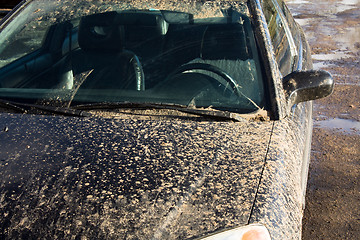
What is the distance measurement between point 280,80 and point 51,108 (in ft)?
4.02

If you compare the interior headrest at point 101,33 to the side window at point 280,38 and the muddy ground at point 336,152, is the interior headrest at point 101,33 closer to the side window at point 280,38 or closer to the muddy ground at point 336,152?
the side window at point 280,38

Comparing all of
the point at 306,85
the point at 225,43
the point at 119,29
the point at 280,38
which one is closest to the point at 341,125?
the point at 280,38

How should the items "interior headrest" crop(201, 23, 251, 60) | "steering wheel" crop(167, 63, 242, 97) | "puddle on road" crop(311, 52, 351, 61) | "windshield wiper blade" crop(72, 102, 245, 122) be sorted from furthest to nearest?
"puddle on road" crop(311, 52, 351, 61)
"interior headrest" crop(201, 23, 251, 60)
"steering wheel" crop(167, 63, 242, 97)
"windshield wiper blade" crop(72, 102, 245, 122)

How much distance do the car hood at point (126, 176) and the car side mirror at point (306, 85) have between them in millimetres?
302

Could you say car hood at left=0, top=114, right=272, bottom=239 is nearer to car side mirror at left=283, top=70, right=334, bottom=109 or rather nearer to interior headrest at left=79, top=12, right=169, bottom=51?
car side mirror at left=283, top=70, right=334, bottom=109

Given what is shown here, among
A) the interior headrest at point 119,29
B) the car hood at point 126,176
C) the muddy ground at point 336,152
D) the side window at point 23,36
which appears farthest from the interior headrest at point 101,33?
the muddy ground at point 336,152

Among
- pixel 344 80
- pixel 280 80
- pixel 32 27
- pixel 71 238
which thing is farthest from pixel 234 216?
pixel 344 80

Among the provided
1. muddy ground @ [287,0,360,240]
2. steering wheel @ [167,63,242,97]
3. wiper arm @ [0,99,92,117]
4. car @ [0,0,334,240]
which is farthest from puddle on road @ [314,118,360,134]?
wiper arm @ [0,99,92,117]

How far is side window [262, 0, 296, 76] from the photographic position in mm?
3029

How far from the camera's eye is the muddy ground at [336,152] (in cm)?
333

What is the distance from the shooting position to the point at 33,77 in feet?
9.25

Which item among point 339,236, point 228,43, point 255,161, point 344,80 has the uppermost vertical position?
point 228,43

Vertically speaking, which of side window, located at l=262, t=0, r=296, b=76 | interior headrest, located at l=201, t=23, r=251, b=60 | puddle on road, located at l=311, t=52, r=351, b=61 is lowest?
puddle on road, located at l=311, t=52, r=351, b=61

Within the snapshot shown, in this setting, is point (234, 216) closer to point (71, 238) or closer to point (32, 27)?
point (71, 238)
